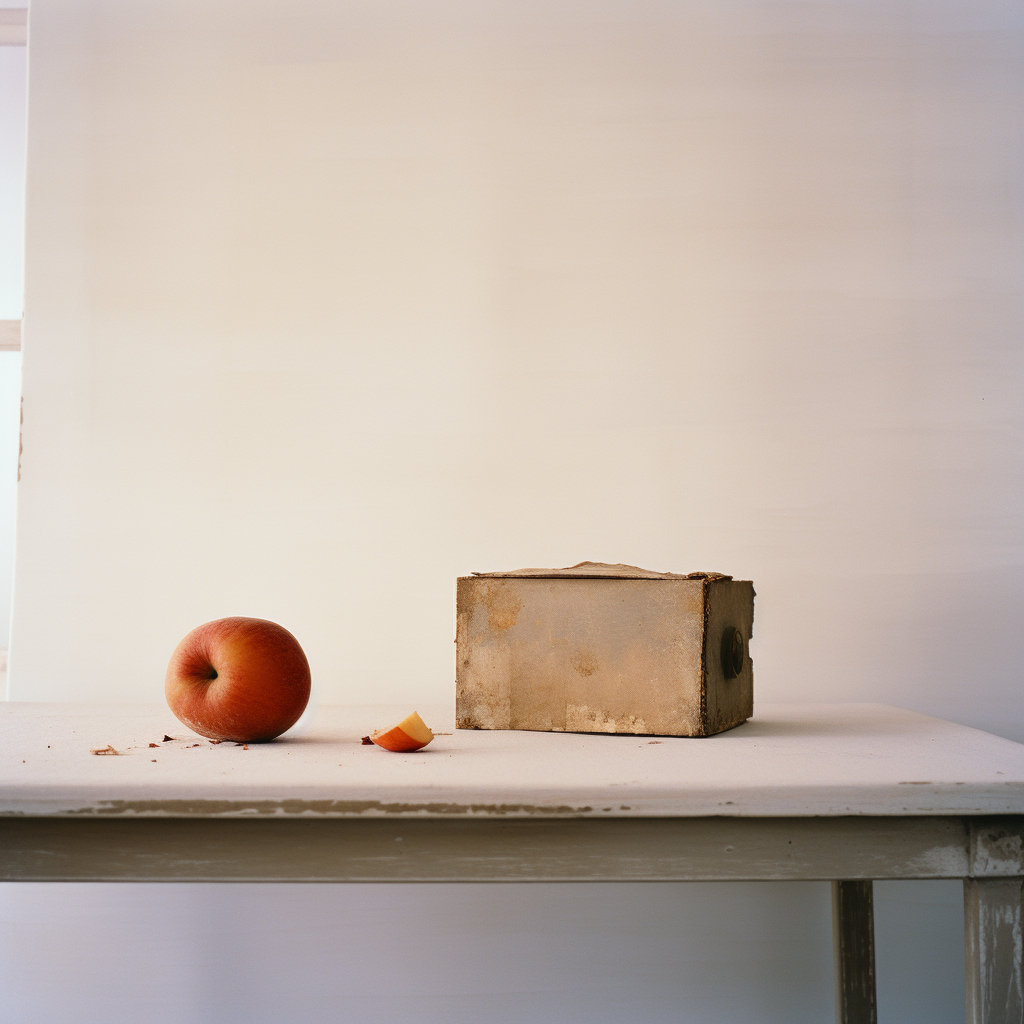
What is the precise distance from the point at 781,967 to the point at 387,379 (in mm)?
1051

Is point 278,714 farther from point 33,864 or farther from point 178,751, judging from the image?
point 33,864

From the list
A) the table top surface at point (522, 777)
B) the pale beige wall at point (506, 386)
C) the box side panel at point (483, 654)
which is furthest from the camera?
the pale beige wall at point (506, 386)

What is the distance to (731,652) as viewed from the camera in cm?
95

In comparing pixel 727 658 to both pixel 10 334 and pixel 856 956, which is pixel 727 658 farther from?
pixel 10 334

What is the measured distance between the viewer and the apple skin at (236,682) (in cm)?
86

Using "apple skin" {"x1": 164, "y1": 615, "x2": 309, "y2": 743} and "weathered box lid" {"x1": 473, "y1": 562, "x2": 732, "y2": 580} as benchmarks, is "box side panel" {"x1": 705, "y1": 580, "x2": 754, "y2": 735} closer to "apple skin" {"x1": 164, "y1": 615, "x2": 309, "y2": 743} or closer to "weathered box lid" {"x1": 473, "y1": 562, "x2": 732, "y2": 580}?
"weathered box lid" {"x1": 473, "y1": 562, "x2": 732, "y2": 580}

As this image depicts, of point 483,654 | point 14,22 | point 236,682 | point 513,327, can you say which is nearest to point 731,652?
point 483,654

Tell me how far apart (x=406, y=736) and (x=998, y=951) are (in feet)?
1.67

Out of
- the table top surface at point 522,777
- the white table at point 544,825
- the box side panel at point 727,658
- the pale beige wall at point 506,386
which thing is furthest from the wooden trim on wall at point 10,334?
the box side panel at point 727,658

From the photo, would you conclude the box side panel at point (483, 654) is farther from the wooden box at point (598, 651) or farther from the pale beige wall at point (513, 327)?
the pale beige wall at point (513, 327)

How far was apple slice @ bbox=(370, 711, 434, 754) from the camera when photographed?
80cm

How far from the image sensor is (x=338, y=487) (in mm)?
1345

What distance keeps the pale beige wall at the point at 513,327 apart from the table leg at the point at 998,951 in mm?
615

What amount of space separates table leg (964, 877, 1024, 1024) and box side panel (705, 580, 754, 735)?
0.89 feet
